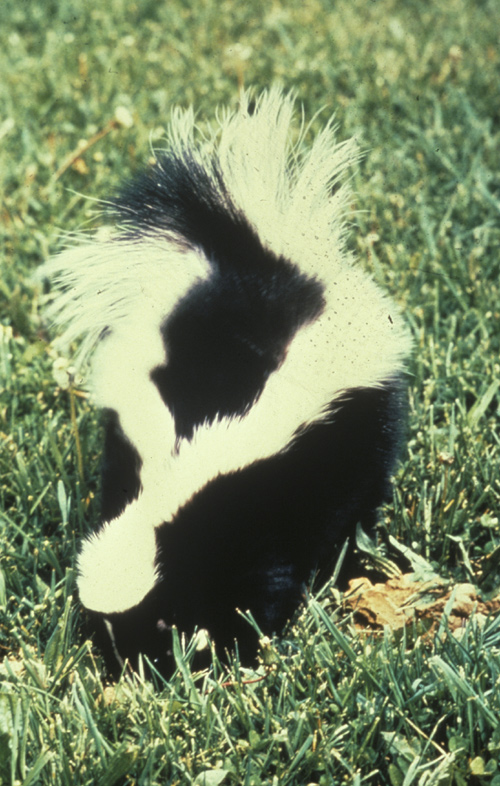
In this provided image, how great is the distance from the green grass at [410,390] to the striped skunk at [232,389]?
0.17m

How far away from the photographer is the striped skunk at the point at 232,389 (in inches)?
91.8

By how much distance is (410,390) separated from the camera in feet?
10.7

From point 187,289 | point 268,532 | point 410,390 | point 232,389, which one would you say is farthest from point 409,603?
point 187,289

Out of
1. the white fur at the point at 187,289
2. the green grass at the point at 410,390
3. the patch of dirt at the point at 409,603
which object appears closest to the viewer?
the green grass at the point at 410,390

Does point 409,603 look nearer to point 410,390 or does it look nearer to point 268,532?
point 268,532

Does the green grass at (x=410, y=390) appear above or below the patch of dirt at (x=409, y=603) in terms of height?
above

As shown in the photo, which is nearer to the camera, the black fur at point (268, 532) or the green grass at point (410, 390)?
the green grass at point (410, 390)

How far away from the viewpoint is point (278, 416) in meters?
2.41

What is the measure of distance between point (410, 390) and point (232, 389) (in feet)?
3.49

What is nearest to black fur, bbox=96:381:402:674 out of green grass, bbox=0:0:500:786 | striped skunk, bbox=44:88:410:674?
striped skunk, bbox=44:88:410:674

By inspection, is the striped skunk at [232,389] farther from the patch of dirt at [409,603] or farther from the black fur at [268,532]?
the patch of dirt at [409,603]

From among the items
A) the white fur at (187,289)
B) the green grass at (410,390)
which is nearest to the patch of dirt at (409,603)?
the green grass at (410,390)

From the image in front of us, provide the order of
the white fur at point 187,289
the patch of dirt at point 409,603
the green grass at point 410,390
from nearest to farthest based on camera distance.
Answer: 1. the green grass at point 410,390
2. the white fur at point 187,289
3. the patch of dirt at point 409,603

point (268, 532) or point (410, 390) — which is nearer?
point (268, 532)
